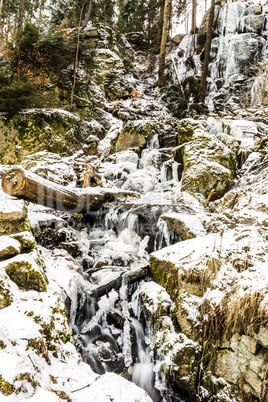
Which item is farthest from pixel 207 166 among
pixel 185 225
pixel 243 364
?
pixel 243 364

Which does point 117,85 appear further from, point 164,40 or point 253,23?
point 253,23

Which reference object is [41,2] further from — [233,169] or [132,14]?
[233,169]

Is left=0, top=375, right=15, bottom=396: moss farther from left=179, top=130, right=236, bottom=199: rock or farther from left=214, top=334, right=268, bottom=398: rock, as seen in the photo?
left=179, top=130, right=236, bottom=199: rock

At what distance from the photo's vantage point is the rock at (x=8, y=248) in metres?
3.10

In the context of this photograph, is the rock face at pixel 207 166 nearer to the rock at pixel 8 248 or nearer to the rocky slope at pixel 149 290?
the rocky slope at pixel 149 290

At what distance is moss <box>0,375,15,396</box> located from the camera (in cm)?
160

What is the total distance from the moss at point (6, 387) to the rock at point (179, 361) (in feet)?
7.25

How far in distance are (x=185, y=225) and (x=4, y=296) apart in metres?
3.39

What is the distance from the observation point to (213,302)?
3055 millimetres

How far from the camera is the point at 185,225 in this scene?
4770 millimetres

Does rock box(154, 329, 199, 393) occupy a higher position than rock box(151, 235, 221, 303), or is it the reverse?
rock box(151, 235, 221, 303)

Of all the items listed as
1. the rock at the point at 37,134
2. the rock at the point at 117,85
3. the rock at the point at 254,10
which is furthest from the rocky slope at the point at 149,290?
the rock at the point at 254,10

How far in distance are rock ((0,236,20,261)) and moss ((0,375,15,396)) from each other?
1.76m

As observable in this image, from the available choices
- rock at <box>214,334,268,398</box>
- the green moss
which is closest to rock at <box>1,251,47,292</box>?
the green moss
